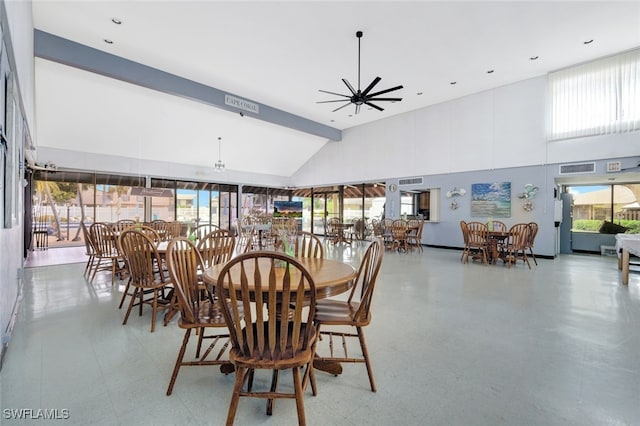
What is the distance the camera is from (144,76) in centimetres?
625

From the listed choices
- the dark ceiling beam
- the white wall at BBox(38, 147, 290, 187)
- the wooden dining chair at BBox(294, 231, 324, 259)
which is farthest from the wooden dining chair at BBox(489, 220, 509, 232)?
the white wall at BBox(38, 147, 290, 187)

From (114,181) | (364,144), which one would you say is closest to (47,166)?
(114,181)

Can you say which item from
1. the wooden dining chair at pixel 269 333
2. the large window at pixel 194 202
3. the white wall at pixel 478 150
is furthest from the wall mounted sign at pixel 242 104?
the wooden dining chair at pixel 269 333

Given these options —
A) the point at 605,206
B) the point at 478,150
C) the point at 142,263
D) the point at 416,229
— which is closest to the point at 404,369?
the point at 142,263

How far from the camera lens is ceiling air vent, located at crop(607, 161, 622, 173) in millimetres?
6188

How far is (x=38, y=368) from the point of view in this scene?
2008 millimetres

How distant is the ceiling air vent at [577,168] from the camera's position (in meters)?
6.51

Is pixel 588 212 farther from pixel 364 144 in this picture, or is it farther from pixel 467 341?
pixel 467 341

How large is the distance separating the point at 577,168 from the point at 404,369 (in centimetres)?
765

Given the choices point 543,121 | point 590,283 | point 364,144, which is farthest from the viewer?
point 364,144

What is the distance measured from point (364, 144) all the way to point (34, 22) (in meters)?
9.24

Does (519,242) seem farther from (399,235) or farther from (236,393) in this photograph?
(236,393)

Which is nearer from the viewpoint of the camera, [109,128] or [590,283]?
[590,283]

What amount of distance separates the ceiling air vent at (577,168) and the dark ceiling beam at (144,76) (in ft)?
26.0
